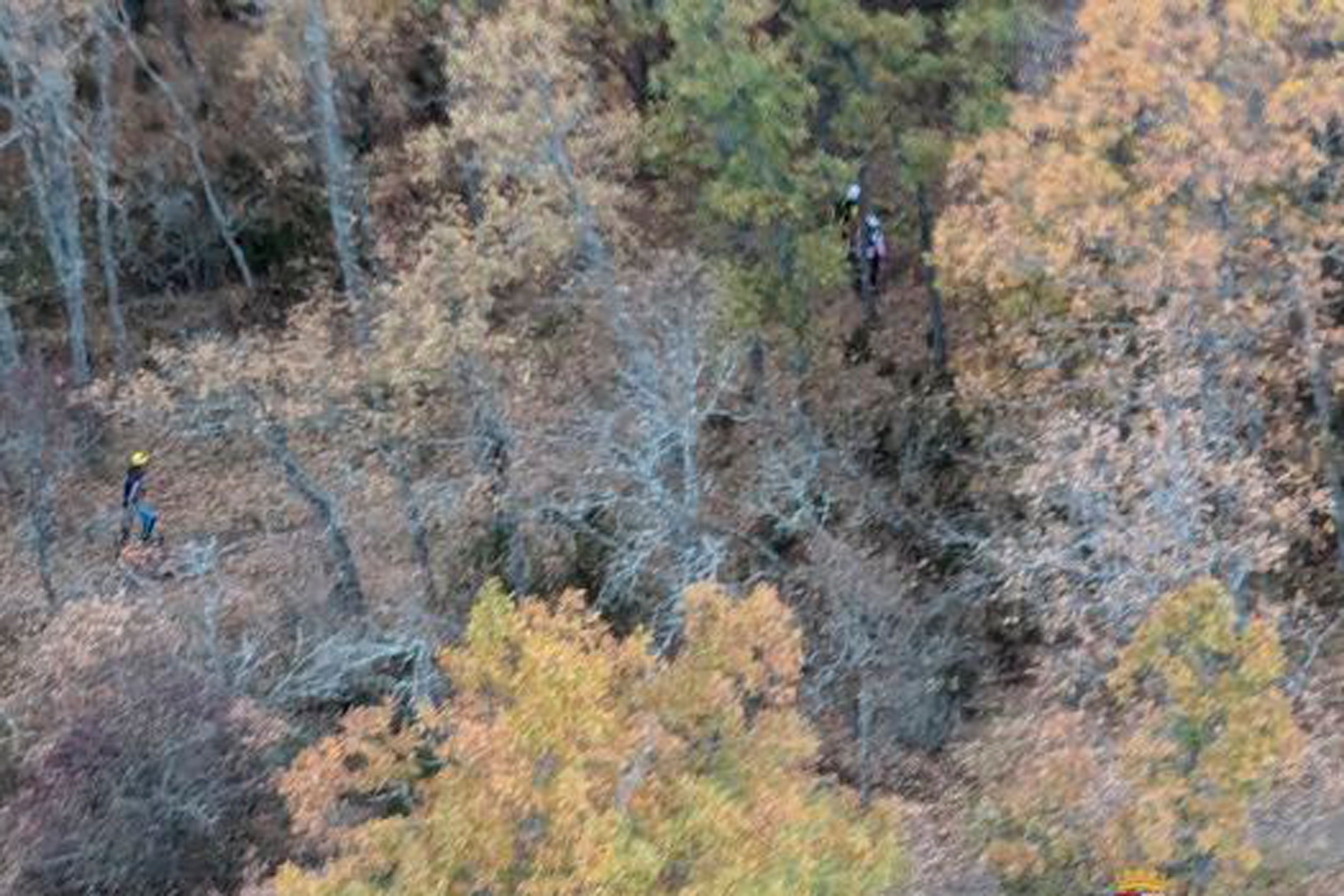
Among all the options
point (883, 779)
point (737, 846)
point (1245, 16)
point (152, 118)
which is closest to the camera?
point (737, 846)

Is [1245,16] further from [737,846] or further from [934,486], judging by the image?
[737,846]

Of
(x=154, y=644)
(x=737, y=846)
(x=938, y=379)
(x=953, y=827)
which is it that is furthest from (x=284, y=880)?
(x=938, y=379)

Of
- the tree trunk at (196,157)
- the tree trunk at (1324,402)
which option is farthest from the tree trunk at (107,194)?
the tree trunk at (1324,402)

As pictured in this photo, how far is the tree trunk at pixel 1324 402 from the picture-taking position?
1625 centimetres

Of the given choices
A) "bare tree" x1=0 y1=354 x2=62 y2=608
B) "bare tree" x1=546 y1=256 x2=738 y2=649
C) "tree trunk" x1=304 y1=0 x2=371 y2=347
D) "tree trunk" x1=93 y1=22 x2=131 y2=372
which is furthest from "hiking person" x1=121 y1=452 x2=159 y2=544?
Answer: "bare tree" x1=546 y1=256 x2=738 y2=649

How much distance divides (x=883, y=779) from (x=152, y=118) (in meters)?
17.5

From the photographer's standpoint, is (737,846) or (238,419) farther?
(238,419)

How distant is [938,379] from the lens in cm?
2277

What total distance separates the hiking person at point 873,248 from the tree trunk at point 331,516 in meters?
8.94

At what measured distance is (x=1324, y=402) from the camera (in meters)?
17.2

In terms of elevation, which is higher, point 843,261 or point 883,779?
point 843,261

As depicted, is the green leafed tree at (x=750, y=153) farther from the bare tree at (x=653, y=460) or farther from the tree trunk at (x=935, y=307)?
the tree trunk at (x=935, y=307)

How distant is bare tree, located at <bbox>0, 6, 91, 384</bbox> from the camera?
71.3 ft

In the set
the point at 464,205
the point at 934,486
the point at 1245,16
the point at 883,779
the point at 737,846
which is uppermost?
the point at 1245,16
